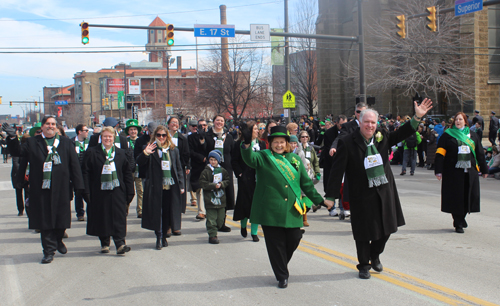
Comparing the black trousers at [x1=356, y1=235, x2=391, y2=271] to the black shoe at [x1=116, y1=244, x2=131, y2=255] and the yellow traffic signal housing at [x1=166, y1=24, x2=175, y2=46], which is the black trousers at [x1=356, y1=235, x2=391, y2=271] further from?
the yellow traffic signal housing at [x1=166, y1=24, x2=175, y2=46]

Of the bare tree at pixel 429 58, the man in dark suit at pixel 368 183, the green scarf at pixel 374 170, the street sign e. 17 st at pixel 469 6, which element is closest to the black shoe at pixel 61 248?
the man in dark suit at pixel 368 183

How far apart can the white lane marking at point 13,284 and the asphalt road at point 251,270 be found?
12 millimetres

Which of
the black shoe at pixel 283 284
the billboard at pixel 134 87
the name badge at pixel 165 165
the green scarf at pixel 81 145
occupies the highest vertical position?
the billboard at pixel 134 87

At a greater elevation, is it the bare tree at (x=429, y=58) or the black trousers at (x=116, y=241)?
the bare tree at (x=429, y=58)

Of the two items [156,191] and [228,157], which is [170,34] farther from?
[156,191]

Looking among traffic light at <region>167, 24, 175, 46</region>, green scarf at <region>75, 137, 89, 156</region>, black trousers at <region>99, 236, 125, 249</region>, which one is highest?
traffic light at <region>167, 24, 175, 46</region>

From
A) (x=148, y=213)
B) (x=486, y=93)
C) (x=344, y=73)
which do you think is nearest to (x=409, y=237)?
(x=148, y=213)

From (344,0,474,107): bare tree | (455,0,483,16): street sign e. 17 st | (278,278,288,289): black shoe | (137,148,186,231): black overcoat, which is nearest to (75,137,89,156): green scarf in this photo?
(137,148,186,231): black overcoat

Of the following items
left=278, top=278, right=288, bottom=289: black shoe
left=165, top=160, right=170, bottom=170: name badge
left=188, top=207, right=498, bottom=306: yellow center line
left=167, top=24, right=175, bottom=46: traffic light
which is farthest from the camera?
left=167, top=24, right=175, bottom=46: traffic light

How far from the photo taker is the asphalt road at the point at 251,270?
→ 507 centimetres

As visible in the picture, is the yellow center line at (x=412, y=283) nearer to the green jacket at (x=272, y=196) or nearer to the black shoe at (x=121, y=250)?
the green jacket at (x=272, y=196)

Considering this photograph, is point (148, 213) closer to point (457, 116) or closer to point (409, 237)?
point (409, 237)

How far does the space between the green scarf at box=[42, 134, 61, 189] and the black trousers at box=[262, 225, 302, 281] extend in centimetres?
340

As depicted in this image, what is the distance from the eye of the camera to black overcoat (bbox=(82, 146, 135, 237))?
271 inches
